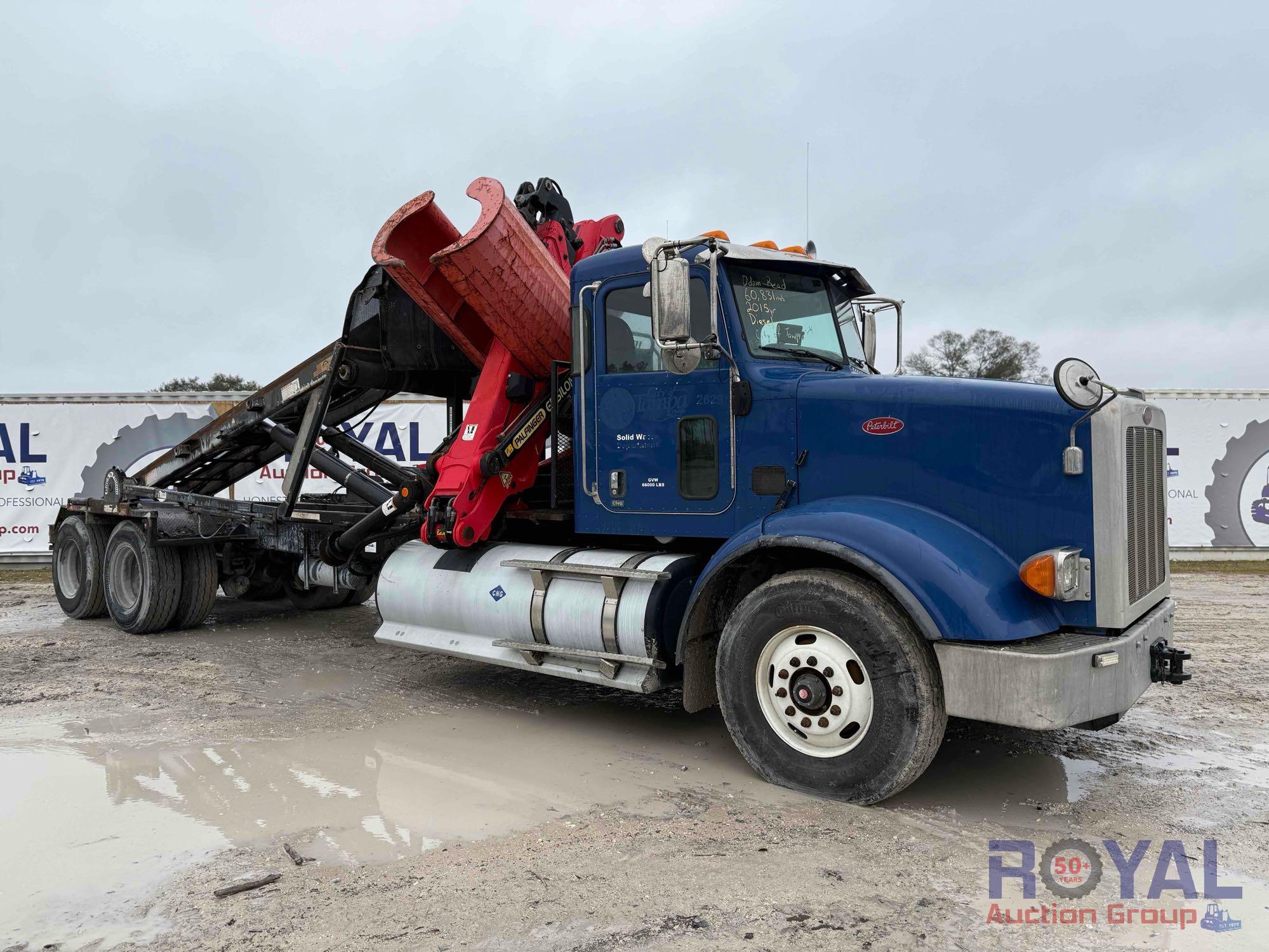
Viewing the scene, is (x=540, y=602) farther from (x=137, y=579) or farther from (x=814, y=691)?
(x=137, y=579)

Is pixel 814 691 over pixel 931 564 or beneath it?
beneath

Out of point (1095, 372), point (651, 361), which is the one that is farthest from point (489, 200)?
point (1095, 372)

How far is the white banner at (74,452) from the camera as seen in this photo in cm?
1520

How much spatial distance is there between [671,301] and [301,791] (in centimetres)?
305

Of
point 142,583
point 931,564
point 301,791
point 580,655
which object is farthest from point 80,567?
point 931,564

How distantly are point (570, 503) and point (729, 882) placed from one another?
3437 millimetres

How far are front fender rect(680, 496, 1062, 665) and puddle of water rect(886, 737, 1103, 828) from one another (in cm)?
85

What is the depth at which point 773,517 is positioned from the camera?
4836 mm

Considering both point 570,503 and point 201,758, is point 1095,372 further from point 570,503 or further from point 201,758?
point 201,758

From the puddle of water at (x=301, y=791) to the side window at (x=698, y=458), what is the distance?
1.48 meters

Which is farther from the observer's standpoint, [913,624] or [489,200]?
[489,200]

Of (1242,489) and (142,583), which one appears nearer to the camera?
(142,583)

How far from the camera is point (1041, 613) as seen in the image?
4344 mm

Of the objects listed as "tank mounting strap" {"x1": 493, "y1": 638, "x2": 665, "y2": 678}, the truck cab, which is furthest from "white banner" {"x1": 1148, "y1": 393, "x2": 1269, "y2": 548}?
"tank mounting strap" {"x1": 493, "y1": 638, "x2": 665, "y2": 678}
